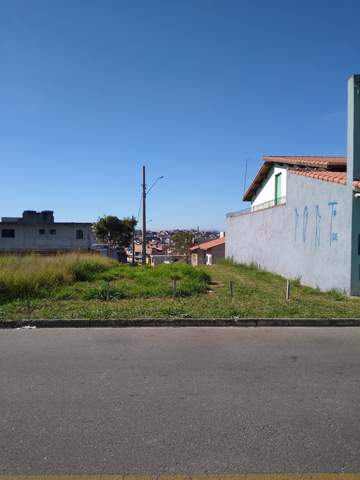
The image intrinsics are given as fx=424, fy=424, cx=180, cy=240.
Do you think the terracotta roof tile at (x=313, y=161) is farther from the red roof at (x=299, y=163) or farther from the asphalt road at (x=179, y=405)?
the asphalt road at (x=179, y=405)

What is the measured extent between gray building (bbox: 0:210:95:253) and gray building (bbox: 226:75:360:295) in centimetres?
2824

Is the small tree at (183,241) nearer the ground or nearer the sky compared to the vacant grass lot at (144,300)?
nearer the sky

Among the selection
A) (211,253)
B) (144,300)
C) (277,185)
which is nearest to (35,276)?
(144,300)

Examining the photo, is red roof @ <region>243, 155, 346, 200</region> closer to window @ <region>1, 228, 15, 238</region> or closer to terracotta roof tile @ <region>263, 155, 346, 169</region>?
terracotta roof tile @ <region>263, 155, 346, 169</region>

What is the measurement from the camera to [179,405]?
4.20m

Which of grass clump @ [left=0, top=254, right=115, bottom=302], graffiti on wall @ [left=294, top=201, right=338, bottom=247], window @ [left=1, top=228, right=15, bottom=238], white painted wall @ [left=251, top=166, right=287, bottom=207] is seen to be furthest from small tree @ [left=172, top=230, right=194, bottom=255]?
graffiti on wall @ [left=294, top=201, right=338, bottom=247]

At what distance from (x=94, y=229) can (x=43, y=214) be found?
8294mm

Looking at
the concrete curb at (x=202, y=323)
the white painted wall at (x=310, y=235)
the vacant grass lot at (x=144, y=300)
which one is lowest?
the concrete curb at (x=202, y=323)

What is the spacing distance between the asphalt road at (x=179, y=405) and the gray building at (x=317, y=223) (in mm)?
4895

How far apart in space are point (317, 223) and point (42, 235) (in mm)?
38427

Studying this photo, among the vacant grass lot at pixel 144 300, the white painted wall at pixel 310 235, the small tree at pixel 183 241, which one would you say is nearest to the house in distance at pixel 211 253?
the small tree at pixel 183 241

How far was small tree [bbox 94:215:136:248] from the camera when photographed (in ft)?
182

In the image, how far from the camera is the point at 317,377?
504 centimetres

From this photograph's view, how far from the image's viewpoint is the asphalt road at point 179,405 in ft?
10.4
